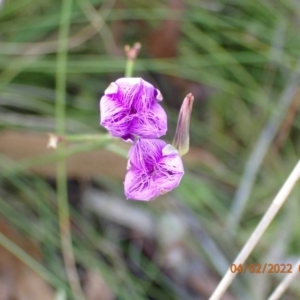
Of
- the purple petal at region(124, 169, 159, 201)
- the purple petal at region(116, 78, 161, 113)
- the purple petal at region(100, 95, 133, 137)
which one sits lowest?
the purple petal at region(124, 169, 159, 201)

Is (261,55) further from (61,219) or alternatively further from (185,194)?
(61,219)

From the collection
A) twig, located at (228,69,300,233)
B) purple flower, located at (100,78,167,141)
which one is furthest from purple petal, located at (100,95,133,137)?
twig, located at (228,69,300,233)

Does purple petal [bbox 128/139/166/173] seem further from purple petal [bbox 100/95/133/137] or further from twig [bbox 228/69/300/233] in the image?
twig [bbox 228/69/300/233]

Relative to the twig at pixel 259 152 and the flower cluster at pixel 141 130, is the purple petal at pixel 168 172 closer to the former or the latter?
the flower cluster at pixel 141 130

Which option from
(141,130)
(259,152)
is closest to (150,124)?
(141,130)

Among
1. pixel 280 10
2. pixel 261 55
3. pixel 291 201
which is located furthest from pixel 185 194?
pixel 280 10

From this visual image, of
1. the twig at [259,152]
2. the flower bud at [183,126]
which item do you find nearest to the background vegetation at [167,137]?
the twig at [259,152]

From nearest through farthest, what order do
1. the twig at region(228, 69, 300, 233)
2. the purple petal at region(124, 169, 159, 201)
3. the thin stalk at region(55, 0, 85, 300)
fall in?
the purple petal at region(124, 169, 159, 201), the thin stalk at region(55, 0, 85, 300), the twig at region(228, 69, 300, 233)
